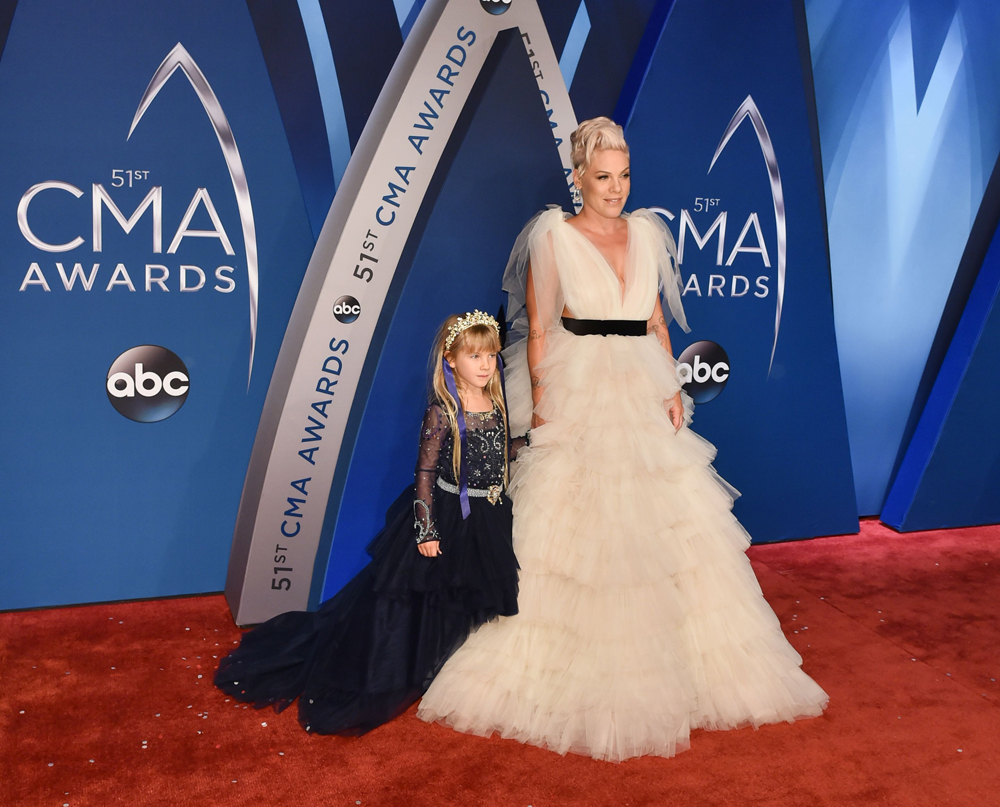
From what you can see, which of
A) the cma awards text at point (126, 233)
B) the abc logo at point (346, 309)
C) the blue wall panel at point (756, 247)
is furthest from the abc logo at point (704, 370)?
the cma awards text at point (126, 233)

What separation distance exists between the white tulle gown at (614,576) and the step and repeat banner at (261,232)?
0.55 m

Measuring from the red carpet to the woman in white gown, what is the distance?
0.11 meters

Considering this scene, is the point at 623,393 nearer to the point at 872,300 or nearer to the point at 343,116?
the point at 343,116

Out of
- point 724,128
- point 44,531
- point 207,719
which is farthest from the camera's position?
point 724,128

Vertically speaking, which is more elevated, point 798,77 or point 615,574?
point 798,77

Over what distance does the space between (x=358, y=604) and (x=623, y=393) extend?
112cm

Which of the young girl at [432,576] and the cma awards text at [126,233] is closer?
the young girl at [432,576]

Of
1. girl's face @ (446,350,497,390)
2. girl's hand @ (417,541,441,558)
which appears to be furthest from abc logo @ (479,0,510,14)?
girl's hand @ (417,541,441,558)

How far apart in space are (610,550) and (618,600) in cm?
16

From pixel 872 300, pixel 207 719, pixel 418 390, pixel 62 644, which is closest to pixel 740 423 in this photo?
pixel 872 300

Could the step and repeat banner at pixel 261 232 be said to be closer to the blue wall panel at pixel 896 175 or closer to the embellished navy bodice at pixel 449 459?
the embellished navy bodice at pixel 449 459

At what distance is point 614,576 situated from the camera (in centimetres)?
274

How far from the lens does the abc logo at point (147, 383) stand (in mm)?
3443

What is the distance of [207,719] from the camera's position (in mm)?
2736
